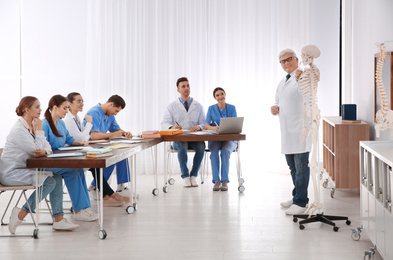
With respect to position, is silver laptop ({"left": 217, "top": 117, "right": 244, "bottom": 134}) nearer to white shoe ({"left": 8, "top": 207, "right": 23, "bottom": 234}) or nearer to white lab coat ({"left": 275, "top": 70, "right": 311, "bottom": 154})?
white lab coat ({"left": 275, "top": 70, "right": 311, "bottom": 154})

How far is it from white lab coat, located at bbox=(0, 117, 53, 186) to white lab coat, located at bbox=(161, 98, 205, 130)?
269 cm

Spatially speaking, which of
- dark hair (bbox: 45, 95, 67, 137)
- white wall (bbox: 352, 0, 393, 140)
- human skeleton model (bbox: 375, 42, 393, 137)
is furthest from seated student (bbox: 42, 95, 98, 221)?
white wall (bbox: 352, 0, 393, 140)

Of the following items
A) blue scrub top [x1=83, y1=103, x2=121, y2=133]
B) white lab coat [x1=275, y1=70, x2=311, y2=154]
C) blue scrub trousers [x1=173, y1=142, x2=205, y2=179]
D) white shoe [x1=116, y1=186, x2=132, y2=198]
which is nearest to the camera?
white lab coat [x1=275, y1=70, x2=311, y2=154]

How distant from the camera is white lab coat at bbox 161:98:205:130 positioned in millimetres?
6902

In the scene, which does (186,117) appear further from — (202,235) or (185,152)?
(202,235)

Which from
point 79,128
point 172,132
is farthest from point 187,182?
point 79,128

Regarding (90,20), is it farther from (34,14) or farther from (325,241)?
(325,241)

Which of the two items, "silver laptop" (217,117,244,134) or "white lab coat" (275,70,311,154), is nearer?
"white lab coat" (275,70,311,154)

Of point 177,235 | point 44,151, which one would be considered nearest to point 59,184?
point 44,151

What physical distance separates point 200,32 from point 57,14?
2.22m

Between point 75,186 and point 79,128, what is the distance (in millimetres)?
880

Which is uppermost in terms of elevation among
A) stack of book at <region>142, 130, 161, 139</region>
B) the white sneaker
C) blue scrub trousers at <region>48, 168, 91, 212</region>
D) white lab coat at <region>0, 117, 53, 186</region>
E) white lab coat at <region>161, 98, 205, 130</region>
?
white lab coat at <region>161, 98, 205, 130</region>

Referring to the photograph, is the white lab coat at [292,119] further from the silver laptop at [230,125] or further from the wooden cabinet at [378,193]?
the silver laptop at [230,125]

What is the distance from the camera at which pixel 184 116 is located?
22.7 feet
